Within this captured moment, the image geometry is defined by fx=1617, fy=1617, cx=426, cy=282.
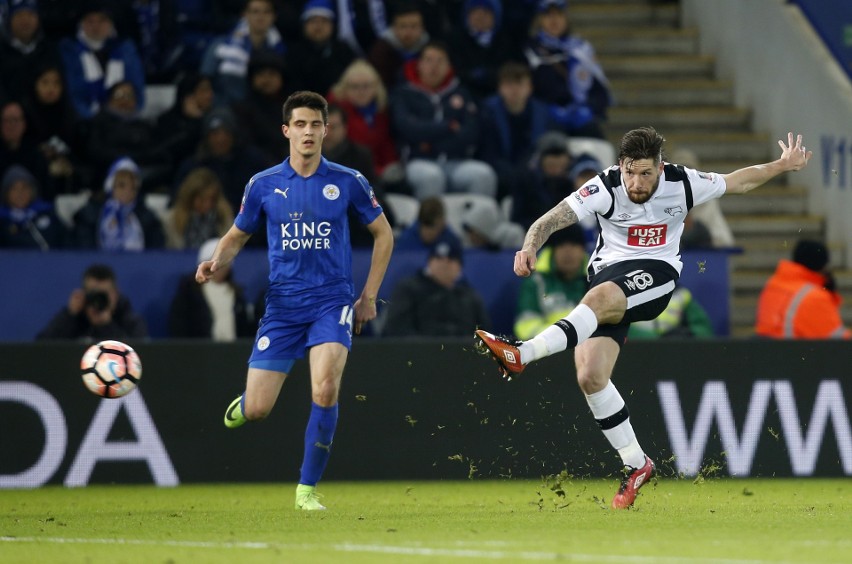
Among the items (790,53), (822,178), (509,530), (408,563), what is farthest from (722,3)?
(408,563)

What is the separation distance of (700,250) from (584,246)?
3.34 ft

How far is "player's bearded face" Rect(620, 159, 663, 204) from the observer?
355 inches

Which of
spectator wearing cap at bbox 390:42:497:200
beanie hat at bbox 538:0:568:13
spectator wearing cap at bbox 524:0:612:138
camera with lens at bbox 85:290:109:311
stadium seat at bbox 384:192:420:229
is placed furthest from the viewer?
beanie hat at bbox 538:0:568:13

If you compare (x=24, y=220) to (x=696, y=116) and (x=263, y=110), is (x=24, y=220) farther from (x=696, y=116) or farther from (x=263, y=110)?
(x=696, y=116)

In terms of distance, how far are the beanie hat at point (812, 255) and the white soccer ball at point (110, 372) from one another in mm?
6049

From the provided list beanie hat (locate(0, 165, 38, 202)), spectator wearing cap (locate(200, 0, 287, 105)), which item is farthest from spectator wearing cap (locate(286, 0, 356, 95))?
beanie hat (locate(0, 165, 38, 202))

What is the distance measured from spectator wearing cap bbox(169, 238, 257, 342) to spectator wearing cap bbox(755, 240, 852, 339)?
4.38 meters

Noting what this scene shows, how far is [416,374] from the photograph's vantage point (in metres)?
12.5

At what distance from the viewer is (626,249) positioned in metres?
9.29

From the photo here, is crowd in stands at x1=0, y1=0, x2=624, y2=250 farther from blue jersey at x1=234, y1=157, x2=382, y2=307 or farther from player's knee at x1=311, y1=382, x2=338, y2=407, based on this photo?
player's knee at x1=311, y1=382, x2=338, y2=407

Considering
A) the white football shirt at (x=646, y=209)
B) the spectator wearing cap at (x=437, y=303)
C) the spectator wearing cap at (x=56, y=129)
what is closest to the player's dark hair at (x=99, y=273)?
the spectator wearing cap at (x=56, y=129)

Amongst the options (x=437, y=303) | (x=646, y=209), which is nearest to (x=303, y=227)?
(x=646, y=209)

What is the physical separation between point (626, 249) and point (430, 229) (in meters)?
4.60

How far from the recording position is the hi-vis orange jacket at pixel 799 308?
13531 mm
